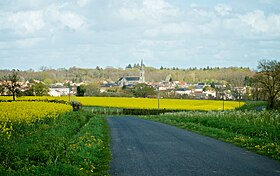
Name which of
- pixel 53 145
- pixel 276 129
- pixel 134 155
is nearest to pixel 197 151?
pixel 134 155

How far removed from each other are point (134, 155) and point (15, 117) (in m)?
7.14

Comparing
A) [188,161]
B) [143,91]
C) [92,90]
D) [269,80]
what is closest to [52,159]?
[188,161]

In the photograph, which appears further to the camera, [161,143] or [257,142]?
[161,143]

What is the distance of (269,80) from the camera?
55938mm

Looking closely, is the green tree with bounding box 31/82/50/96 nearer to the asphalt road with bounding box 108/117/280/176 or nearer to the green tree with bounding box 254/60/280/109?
the green tree with bounding box 254/60/280/109

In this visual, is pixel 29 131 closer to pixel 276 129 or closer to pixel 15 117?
pixel 15 117

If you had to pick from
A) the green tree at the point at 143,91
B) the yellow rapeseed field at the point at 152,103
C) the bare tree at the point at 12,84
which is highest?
the bare tree at the point at 12,84

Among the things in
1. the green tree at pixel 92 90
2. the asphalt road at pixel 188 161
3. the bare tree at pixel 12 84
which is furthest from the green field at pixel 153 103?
the asphalt road at pixel 188 161

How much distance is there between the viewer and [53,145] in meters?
12.8

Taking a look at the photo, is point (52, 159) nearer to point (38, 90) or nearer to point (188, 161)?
point (188, 161)

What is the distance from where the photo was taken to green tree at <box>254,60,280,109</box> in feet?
177

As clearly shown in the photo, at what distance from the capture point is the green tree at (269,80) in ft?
177

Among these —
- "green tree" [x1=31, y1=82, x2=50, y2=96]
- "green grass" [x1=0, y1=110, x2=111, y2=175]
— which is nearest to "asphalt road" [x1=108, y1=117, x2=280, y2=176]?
"green grass" [x1=0, y1=110, x2=111, y2=175]

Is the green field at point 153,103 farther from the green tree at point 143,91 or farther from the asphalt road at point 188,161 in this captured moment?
the asphalt road at point 188,161
